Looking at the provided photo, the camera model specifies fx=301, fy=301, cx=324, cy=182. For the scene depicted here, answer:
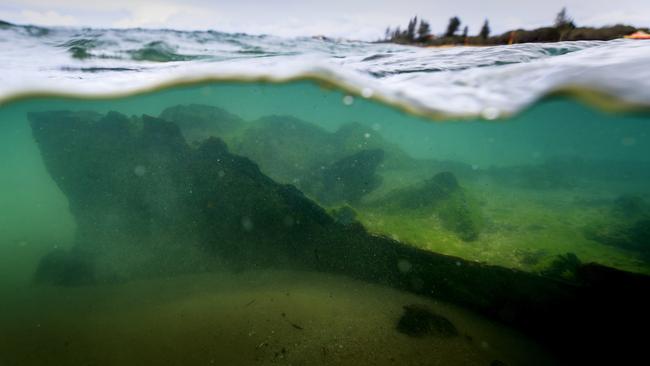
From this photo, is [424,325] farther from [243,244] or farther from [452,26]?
[452,26]

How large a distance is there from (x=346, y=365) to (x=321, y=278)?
257cm

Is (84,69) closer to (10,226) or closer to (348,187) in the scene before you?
(348,187)

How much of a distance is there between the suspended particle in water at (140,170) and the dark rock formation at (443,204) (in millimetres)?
8931

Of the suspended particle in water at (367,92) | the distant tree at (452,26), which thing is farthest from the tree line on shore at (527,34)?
the suspended particle in water at (367,92)

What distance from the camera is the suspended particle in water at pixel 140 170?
11.0 meters

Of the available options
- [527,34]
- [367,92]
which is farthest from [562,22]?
[367,92]

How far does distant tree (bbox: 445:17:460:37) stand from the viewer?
35.2 ft

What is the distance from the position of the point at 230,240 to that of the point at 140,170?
501 cm

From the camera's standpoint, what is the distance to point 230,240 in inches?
356

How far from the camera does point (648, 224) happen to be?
12016 mm

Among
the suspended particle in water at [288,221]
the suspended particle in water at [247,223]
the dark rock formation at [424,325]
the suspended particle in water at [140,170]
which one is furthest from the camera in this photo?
the suspended particle in water at [140,170]

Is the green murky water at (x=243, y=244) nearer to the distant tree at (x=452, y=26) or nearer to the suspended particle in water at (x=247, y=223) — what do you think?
the suspended particle in water at (x=247, y=223)

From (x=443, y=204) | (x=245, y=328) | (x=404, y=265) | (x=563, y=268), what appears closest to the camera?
(x=245, y=328)

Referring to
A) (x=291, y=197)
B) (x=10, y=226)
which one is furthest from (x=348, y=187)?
(x=10, y=226)
